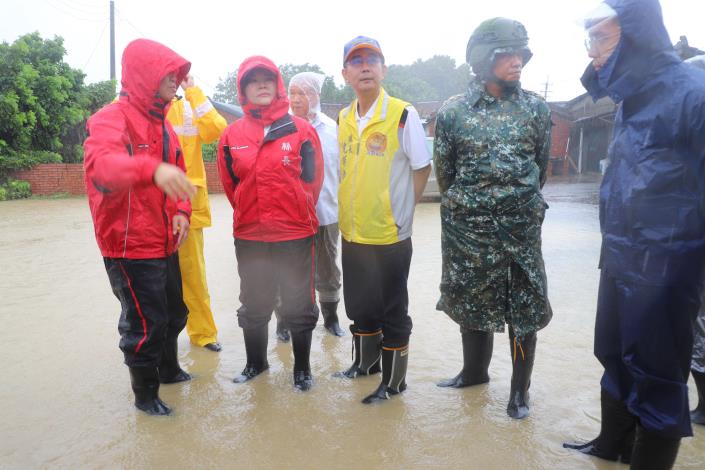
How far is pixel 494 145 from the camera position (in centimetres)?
271

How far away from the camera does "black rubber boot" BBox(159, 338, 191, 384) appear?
326cm

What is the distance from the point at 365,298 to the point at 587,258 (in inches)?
178

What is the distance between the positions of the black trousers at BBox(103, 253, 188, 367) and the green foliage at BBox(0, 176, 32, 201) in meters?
15.6

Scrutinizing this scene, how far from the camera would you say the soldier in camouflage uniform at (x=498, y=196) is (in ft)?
8.89

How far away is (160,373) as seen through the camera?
3307mm

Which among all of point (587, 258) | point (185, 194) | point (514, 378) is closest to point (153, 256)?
point (185, 194)

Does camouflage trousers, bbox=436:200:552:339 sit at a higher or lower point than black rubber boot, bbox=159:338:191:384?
higher

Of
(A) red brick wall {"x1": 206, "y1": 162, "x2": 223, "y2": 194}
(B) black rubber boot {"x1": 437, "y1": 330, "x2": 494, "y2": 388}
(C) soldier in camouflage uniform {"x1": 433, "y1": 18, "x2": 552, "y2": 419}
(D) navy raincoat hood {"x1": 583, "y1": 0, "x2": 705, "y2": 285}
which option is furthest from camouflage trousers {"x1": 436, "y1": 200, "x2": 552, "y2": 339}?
(A) red brick wall {"x1": 206, "y1": 162, "x2": 223, "y2": 194}

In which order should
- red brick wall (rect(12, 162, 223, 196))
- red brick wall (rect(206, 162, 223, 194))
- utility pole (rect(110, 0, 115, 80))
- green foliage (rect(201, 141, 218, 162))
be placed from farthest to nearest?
utility pole (rect(110, 0, 115, 80)), green foliage (rect(201, 141, 218, 162)), red brick wall (rect(206, 162, 223, 194)), red brick wall (rect(12, 162, 223, 196))

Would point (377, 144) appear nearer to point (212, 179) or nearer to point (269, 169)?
point (269, 169)

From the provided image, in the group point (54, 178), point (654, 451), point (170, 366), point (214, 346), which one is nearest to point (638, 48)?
point (654, 451)

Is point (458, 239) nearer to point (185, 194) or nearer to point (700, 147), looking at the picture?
point (700, 147)

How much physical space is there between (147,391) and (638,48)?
2865 mm

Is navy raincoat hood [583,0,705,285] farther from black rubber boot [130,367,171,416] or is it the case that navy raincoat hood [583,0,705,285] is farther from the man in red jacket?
black rubber boot [130,367,171,416]
